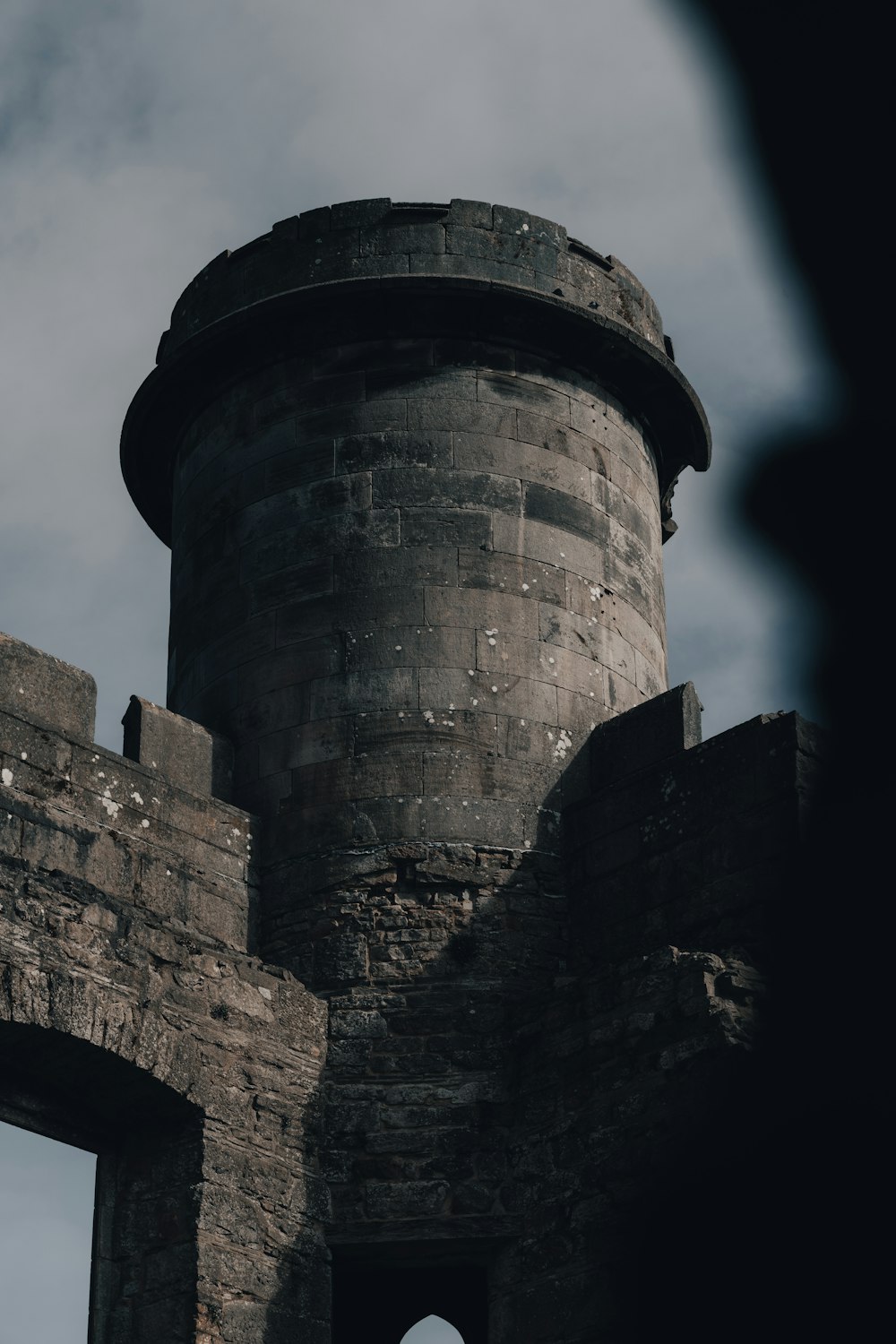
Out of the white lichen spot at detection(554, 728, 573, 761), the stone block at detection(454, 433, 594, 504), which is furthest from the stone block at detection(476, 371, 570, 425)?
the white lichen spot at detection(554, 728, 573, 761)

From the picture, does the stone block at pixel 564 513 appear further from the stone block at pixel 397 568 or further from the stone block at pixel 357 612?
the stone block at pixel 357 612

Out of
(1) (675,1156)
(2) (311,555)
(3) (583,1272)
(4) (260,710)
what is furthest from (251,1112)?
(1) (675,1156)

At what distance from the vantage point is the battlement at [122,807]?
9.11 meters

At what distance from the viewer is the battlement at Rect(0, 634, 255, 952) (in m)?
9.11

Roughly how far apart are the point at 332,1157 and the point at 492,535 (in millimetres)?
3595

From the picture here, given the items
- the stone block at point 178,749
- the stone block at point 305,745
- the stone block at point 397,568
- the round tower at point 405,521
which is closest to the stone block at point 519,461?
the round tower at point 405,521

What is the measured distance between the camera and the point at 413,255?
11242 millimetres

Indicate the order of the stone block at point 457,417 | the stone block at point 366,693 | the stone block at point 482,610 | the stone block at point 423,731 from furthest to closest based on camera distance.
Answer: the stone block at point 457,417, the stone block at point 482,610, the stone block at point 366,693, the stone block at point 423,731

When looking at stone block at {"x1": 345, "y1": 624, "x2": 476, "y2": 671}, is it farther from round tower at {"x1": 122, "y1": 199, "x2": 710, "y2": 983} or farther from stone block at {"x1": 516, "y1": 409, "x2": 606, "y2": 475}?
stone block at {"x1": 516, "y1": 409, "x2": 606, "y2": 475}

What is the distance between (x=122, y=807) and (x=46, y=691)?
2.29 feet

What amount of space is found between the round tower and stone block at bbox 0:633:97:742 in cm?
124

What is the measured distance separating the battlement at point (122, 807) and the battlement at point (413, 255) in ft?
9.50

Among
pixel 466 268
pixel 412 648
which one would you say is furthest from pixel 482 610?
pixel 466 268

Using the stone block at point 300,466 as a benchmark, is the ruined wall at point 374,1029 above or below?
below
